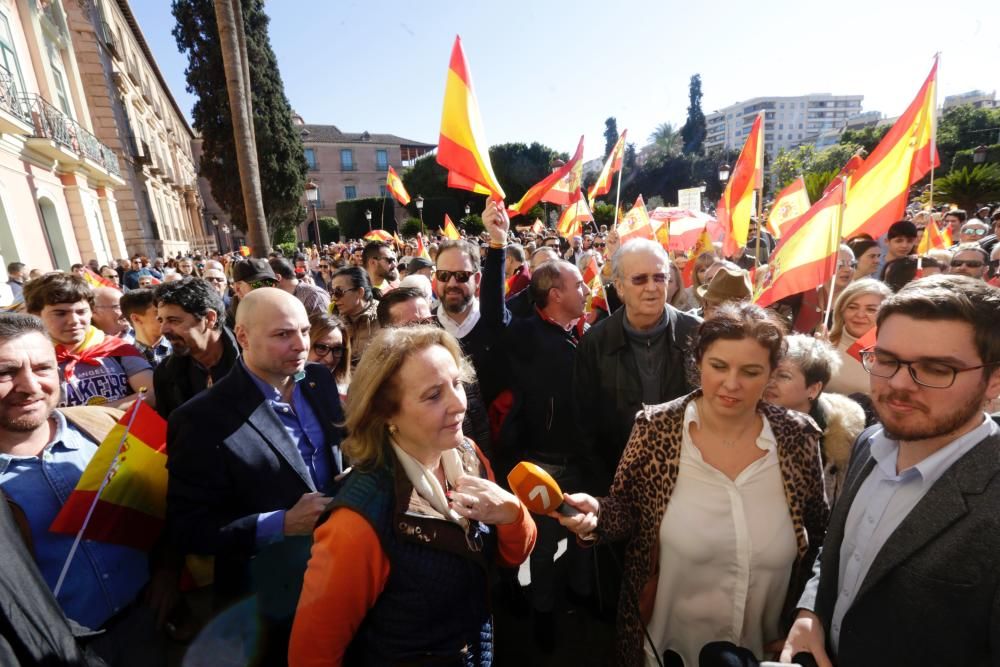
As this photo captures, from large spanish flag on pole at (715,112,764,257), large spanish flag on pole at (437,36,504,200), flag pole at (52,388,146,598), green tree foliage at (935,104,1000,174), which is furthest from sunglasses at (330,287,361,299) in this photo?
green tree foliage at (935,104,1000,174)

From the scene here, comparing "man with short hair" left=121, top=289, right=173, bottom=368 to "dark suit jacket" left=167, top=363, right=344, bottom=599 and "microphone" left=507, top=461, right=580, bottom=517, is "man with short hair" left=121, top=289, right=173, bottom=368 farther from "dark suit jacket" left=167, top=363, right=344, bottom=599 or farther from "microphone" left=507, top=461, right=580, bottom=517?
"microphone" left=507, top=461, right=580, bottom=517

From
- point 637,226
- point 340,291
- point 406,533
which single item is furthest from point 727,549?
point 637,226

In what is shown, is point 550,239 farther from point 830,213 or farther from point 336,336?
point 336,336

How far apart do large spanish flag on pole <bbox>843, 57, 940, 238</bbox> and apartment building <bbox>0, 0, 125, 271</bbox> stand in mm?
14514

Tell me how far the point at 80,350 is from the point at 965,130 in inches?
2614

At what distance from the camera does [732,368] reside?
1940 millimetres

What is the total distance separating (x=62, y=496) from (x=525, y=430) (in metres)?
2.28

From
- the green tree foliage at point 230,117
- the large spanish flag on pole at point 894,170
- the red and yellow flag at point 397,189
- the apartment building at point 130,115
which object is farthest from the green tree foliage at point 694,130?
the large spanish flag on pole at point 894,170

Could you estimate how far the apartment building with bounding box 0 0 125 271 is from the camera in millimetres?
11094

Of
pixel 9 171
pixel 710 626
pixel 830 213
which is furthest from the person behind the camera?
pixel 9 171

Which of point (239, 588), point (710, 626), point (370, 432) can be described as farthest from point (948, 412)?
point (239, 588)

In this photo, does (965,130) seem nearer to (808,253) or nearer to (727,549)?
(808,253)

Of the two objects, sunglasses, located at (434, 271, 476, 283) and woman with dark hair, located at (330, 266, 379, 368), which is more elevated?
sunglasses, located at (434, 271, 476, 283)

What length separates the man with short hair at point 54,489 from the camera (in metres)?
1.77
